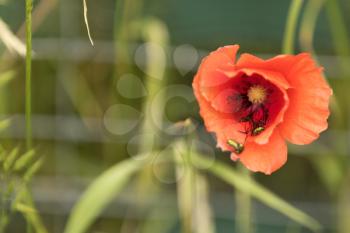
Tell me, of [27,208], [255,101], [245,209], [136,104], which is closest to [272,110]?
[255,101]

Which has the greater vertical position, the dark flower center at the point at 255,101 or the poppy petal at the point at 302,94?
the poppy petal at the point at 302,94

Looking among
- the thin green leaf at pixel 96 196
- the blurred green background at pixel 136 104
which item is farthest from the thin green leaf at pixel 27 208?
the blurred green background at pixel 136 104

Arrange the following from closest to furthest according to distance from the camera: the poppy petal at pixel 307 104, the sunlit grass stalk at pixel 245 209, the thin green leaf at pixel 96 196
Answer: the poppy petal at pixel 307 104, the thin green leaf at pixel 96 196, the sunlit grass stalk at pixel 245 209

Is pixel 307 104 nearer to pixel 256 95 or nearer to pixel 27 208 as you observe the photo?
pixel 256 95

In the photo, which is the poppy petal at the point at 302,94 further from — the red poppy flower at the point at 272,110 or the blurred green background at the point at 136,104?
the blurred green background at the point at 136,104

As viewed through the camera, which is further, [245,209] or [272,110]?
[245,209]
